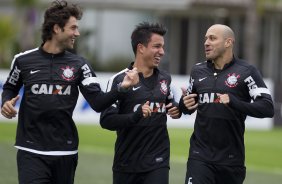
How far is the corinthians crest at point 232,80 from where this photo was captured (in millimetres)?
9695

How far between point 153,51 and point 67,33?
3.15ft

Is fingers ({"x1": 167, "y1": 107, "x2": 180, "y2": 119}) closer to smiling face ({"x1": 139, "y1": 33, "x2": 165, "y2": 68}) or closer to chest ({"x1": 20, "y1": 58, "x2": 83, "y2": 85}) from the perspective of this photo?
smiling face ({"x1": 139, "y1": 33, "x2": 165, "y2": 68})

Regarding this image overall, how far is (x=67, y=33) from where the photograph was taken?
9.34 m

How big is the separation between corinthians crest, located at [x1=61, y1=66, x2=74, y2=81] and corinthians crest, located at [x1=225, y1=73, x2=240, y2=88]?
1.63m

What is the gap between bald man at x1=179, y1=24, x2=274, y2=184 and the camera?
9594 mm

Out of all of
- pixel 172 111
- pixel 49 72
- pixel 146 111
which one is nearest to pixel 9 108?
pixel 49 72

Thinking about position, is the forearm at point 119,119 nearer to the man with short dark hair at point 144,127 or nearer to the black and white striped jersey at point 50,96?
the man with short dark hair at point 144,127

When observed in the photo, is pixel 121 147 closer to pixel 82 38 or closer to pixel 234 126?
pixel 234 126

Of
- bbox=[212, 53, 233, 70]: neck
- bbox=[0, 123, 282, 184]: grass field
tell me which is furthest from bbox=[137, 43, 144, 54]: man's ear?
bbox=[0, 123, 282, 184]: grass field

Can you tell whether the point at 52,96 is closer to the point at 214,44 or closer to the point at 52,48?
the point at 52,48

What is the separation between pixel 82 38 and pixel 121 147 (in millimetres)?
36454

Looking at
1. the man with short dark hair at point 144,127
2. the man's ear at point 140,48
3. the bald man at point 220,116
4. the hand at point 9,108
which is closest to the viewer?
the hand at point 9,108

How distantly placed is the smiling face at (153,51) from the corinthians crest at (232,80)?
730 millimetres

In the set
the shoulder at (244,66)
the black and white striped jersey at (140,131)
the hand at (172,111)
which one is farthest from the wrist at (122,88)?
the shoulder at (244,66)
